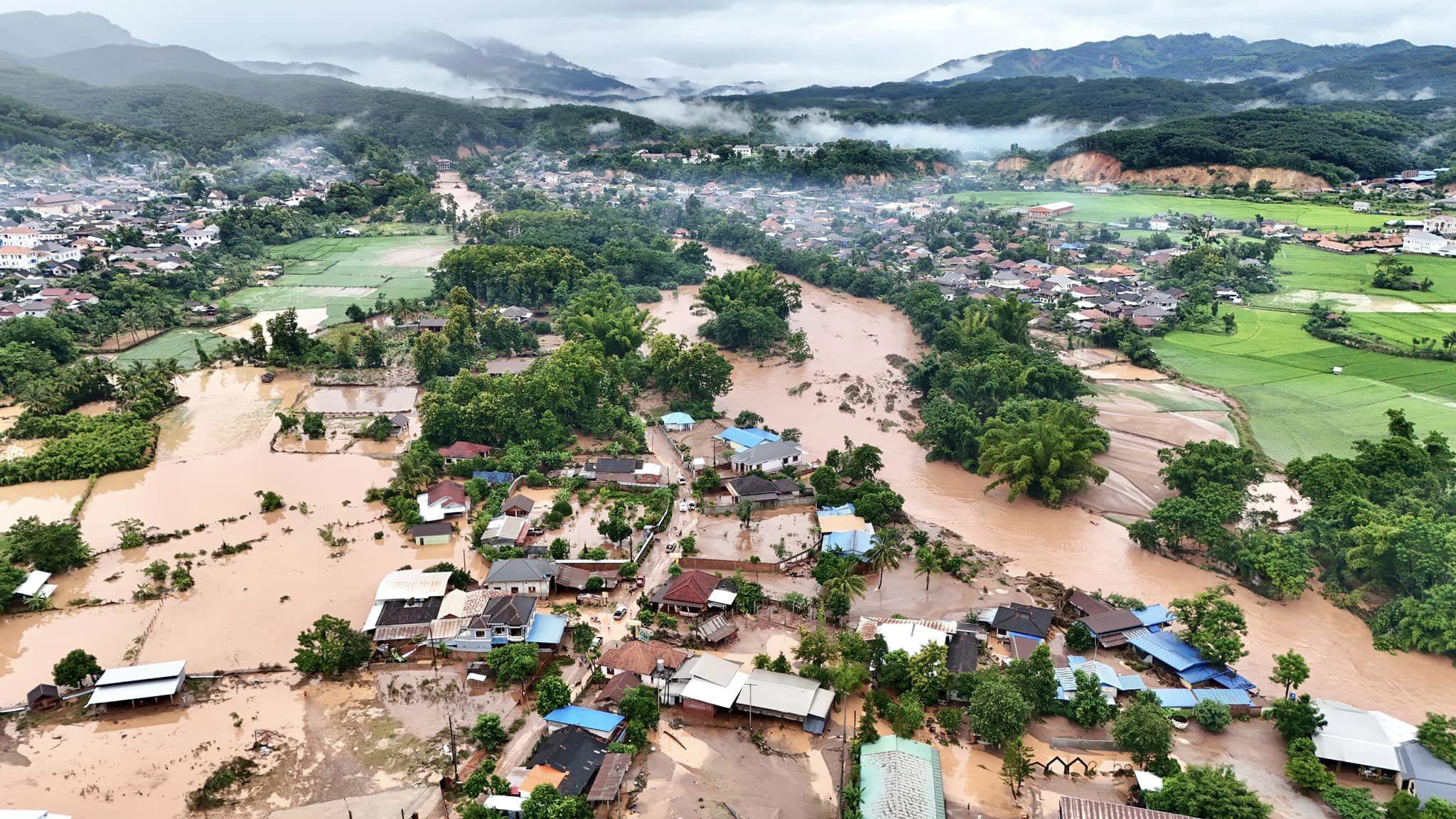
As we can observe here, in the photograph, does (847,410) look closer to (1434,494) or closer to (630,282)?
(1434,494)

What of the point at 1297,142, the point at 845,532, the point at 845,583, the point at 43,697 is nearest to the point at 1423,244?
the point at 1297,142

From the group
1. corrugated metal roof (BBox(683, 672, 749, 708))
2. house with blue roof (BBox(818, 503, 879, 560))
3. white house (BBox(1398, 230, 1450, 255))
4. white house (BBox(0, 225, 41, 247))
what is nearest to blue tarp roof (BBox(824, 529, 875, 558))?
house with blue roof (BBox(818, 503, 879, 560))

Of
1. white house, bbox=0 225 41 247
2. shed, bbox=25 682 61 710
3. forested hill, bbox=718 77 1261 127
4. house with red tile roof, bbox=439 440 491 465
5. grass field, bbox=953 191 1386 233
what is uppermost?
forested hill, bbox=718 77 1261 127

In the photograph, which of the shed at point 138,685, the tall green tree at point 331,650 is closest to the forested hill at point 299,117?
the shed at point 138,685

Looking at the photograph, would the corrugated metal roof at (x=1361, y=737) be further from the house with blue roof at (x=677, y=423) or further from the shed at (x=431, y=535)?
the shed at (x=431, y=535)

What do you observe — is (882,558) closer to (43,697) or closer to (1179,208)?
(43,697)

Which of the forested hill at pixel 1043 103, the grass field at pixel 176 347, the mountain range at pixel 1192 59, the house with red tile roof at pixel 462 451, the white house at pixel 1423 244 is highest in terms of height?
the mountain range at pixel 1192 59

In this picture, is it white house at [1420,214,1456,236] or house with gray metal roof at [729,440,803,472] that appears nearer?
house with gray metal roof at [729,440,803,472]

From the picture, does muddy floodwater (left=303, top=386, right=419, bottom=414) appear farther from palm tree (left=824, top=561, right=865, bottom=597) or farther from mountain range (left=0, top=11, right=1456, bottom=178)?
mountain range (left=0, top=11, right=1456, bottom=178)
